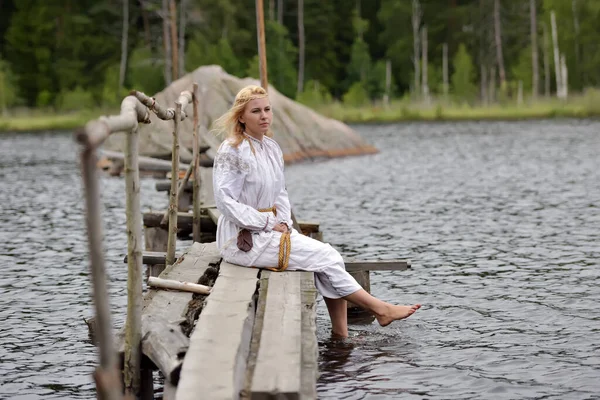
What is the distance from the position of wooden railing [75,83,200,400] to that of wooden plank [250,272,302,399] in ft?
2.27

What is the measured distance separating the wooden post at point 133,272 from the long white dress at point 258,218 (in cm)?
A: 207

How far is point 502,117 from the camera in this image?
55875mm

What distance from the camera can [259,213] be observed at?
8.18 metres

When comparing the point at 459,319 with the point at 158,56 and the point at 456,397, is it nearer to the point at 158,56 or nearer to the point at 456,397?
the point at 456,397

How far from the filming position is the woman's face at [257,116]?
8.23 meters

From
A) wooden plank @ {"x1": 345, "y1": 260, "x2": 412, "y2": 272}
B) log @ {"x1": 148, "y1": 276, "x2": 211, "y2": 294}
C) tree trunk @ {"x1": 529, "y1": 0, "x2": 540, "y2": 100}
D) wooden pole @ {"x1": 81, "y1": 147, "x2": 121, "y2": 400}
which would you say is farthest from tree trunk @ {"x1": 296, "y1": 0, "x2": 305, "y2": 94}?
wooden pole @ {"x1": 81, "y1": 147, "x2": 121, "y2": 400}

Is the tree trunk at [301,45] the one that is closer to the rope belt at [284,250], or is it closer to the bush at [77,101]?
the bush at [77,101]

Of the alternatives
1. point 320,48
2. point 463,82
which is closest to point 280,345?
point 463,82

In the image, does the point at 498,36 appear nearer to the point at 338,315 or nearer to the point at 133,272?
the point at 338,315

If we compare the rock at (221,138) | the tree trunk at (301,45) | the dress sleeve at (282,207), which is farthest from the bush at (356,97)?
the dress sleeve at (282,207)

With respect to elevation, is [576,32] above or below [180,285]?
above

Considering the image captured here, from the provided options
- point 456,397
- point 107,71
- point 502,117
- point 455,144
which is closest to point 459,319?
point 456,397

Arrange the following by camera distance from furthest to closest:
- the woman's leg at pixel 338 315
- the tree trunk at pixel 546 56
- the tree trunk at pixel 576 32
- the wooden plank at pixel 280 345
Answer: the tree trunk at pixel 546 56 → the tree trunk at pixel 576 32 → the woman's leg at pixel 338 315 → the wooden plank at pixel 280 345

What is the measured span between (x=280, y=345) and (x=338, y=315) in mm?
2696
